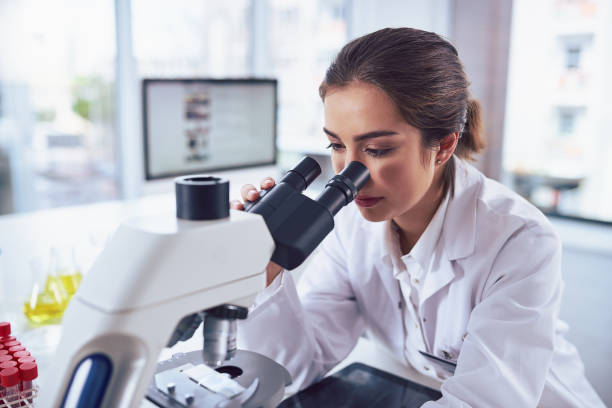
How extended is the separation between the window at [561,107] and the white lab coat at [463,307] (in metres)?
1.44

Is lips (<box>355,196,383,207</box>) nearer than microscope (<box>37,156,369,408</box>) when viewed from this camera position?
No

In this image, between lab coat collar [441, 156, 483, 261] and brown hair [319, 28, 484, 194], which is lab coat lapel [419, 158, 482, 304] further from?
brown hair [319, 28, 484, 194]

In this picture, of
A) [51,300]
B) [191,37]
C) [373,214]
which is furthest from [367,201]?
[191,37]

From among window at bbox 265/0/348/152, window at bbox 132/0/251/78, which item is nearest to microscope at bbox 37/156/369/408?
window at bbox 132/0/251/78

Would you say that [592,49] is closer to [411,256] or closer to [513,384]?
[411,256]

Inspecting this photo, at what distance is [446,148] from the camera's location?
1.15 m

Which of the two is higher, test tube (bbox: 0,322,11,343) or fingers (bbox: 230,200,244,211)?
fingers (bbox: 230,200,244,211)

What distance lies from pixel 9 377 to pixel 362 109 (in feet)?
2.48

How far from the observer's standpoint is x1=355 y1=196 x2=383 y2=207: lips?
107cm

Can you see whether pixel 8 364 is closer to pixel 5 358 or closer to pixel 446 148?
pixel 5 358

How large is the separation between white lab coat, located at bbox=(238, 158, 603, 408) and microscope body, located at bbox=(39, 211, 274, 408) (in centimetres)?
36

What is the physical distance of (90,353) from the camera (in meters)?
0.56

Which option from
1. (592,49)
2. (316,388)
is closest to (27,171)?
(316,388)

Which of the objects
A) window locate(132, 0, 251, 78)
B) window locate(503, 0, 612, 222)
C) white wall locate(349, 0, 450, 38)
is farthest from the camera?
white wall locate(349, 0, 450, 38)
